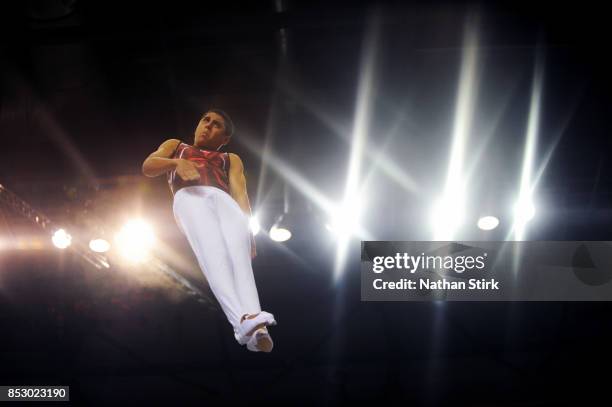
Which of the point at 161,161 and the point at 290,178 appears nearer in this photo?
the point at 161,161

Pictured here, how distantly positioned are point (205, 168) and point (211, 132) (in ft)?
1.05

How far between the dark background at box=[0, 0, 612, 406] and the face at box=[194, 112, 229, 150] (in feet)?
0.48

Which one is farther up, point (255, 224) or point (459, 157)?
point (459, 157)

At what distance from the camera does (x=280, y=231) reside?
4.34 meters

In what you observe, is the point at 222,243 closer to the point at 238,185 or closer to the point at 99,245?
the point at 238,185

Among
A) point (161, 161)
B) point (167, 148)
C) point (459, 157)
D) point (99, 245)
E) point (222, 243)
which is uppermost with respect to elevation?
point (459, 157)

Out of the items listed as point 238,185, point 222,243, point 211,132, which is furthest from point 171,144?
point 222,243

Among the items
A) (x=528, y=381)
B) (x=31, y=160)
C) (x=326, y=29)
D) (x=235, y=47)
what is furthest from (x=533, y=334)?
(x=31, y=160)

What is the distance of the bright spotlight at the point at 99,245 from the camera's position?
4348mm

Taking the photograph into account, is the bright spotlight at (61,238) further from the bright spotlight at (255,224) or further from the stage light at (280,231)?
the stage light at (280,231)

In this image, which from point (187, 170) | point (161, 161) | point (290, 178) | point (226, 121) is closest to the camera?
point (187, 170)

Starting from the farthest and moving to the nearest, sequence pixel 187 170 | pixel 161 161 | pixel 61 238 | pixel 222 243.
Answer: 1. pixel 61 238
2. pixel 161 161
3. pixel 187 170
4. pixel 222 243

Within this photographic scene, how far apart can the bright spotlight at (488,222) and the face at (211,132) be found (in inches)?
88.1

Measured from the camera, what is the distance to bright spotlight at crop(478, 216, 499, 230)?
4.29 meters
